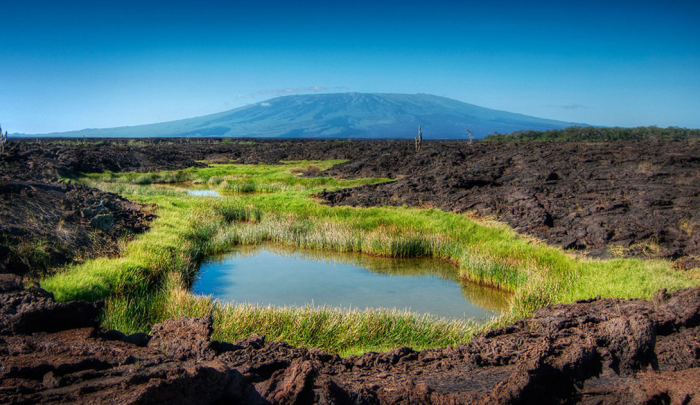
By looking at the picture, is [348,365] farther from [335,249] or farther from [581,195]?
[581,195]

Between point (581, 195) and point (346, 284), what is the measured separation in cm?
1273

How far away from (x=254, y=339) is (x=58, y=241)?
8.74m

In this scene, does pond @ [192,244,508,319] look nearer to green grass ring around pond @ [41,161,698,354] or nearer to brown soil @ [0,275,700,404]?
green grass ring around pond @ [41,161,698,354]

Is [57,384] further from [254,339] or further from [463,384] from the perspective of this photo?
[463,384]

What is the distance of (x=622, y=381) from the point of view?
555cm

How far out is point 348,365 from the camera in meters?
6.27

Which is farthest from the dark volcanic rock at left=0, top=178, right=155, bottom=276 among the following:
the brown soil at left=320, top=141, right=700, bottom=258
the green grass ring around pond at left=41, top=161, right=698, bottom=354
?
the brown soil at left=320, top=141, right=700, bottom=258

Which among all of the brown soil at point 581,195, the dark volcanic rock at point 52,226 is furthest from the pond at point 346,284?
the brown soil at point 581,195

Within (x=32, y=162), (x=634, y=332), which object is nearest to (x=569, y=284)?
(x=634, y=332)

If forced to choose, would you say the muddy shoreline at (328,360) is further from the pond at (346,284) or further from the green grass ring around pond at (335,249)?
the pond at (346,284)

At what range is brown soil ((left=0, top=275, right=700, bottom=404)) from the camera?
440 centimetres

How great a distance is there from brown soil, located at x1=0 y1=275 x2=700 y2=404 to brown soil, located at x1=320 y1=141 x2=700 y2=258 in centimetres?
859

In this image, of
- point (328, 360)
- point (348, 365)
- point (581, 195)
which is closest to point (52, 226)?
point (328, 360)

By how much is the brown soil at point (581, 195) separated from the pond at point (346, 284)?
4.41 m
